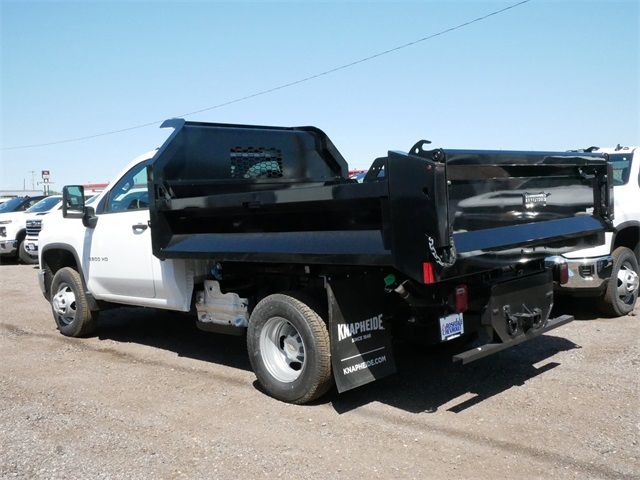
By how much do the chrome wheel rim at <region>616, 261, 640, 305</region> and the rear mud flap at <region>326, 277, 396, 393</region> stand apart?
12.4 feet

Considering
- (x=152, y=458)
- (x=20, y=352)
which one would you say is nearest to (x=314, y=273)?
(x=152, y=458)

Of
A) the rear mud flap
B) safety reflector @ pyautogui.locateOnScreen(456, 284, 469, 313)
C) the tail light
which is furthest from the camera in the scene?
the tail light

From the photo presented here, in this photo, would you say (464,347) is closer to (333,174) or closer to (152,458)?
(333,174)

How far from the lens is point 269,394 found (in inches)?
211

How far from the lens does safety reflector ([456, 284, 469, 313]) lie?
4.69m

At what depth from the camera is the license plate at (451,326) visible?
15.3 feet

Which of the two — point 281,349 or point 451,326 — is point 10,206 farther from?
point 451,326

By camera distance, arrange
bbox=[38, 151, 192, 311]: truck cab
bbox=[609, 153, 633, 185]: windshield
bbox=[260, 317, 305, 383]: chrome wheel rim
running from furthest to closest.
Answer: bbox=[609, 153, 633, 185]: windshield → bbox=[38, 151, 192, 311]: truck cab → bbox=[260, 317, 305, 383]: chrome wheel rim

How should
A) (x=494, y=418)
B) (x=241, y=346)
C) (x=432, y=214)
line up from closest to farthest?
(x=432, y=214) < (x=494, y=418) < (x=241, y=346)

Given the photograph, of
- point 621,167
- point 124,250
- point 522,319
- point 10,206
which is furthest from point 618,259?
point 10,206

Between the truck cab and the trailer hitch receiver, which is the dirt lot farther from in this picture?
the truck cab

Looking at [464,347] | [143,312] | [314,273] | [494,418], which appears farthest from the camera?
[143,312]

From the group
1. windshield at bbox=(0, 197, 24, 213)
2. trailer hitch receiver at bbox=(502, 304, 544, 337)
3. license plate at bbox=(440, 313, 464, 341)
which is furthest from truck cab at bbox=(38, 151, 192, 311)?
windshield at bbox=(0, 197, 24, 213)

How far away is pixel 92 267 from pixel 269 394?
3.04 metres
